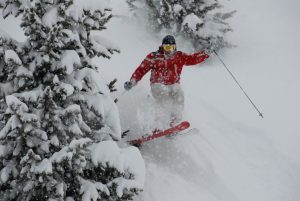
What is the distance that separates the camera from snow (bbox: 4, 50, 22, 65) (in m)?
4.54

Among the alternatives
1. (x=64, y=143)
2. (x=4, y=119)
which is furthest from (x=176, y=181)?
(x=4, y=119)

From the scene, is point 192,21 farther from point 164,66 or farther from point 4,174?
point 4,174

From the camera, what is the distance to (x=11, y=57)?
15.0 feet

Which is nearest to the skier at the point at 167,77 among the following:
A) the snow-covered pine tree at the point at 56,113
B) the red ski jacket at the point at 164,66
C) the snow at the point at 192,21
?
the red ski jacket at the point at 164,66

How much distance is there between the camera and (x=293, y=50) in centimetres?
1523

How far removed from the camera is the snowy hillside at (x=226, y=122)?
7684 mm

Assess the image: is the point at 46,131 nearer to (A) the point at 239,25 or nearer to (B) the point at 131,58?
(B) the point at 131,58

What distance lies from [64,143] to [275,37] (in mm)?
13118

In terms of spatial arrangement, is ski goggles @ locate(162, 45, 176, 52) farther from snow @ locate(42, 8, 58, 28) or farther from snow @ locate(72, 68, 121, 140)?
snow @ locate(42, 8, 58, 28)

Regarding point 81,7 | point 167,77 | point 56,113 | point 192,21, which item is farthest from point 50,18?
point 192,21

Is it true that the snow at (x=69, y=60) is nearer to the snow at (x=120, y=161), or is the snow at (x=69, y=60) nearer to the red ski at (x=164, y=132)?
the snow at (x=120, y=161)

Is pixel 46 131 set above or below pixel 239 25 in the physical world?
above

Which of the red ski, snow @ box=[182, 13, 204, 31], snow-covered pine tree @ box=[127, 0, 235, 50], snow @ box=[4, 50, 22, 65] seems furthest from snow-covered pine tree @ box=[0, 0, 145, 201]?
snow-covered pine tree @ box=[127, 0, 235, 50]

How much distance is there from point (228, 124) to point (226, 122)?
88 millimetres
